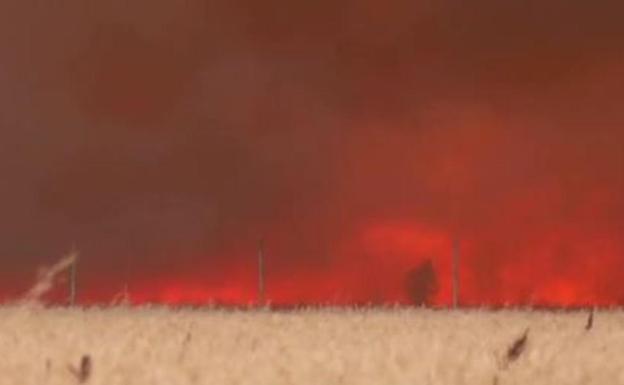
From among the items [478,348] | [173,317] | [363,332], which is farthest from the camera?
[173,317]

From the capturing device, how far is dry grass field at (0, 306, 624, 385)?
11.5m

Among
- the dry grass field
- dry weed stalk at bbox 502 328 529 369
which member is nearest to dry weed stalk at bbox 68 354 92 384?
the dry grass field

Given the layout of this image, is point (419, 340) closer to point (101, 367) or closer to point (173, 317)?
point (101, 367)

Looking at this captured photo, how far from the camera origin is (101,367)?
1170cm

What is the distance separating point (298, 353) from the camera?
41.3ft

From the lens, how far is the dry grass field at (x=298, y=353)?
1152 centimetres

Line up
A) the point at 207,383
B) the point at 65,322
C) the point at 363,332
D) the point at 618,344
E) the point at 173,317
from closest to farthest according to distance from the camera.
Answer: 1. the point at 207,383
2. the point at 618,344
3. the point at 363,332
4. the point at 65,322
5. the point at 173,317

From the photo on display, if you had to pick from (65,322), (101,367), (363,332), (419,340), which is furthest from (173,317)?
(101,367)

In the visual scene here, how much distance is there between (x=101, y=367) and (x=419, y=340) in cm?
349

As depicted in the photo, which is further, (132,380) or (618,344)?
(618,344)

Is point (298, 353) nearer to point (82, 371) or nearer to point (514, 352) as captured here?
point (514, 352)

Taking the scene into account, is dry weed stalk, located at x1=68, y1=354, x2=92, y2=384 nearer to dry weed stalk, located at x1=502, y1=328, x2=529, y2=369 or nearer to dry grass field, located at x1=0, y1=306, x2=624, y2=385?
dry grass field, located at x1=0, y1=306, x2=624, y2=385

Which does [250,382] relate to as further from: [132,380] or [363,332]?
[363,332]

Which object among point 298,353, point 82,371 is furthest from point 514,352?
point 82,371
